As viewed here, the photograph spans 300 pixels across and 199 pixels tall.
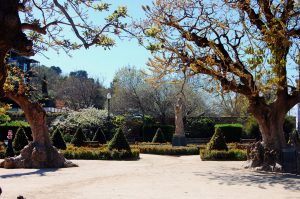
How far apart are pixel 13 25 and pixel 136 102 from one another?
37.1m

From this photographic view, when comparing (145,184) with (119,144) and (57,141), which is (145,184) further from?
(57,141)

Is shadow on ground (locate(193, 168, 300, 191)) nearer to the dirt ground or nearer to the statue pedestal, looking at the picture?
the dirt ground

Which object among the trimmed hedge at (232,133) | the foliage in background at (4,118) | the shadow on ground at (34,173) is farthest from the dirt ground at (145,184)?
the trimmed hedge at (232,133)

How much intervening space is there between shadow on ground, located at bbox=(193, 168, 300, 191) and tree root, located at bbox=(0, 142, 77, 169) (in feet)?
18.2

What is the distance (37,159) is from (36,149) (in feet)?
1.27

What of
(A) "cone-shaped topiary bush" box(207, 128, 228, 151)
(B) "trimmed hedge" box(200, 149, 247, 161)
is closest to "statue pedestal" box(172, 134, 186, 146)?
(A) "cone-shaped topiary bush" box(207, 128, 228, 151)

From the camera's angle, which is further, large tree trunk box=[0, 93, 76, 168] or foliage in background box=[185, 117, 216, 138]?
foliage in background box=[185, 117, 216, 138]

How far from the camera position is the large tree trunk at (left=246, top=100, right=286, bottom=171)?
1523 cm

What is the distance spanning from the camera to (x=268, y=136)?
51.3 ft

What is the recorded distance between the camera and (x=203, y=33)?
16.1m

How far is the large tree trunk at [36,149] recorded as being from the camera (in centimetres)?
1592

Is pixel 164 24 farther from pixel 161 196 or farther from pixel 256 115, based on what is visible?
pixel 161 196

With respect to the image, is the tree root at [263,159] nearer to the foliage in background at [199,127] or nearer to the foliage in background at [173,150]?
the foliage in background at [173,150]

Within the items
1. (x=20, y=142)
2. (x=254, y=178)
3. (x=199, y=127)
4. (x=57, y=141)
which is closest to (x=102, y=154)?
(x=57, y=141)
